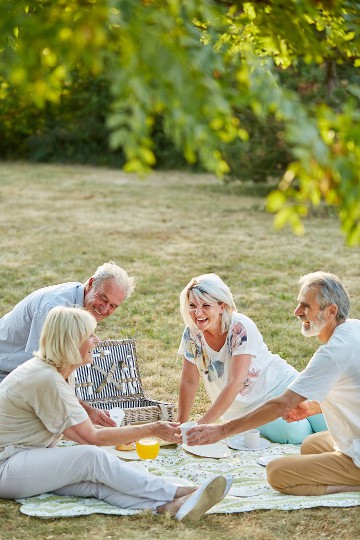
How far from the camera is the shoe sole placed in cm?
452

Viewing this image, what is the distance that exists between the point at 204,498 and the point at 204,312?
1288mm

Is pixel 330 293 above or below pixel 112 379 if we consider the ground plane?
above

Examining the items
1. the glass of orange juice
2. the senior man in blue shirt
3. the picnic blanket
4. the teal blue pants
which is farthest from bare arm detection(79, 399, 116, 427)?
the teal blue pants

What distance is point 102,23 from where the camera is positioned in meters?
2.94

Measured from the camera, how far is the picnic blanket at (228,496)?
15.5ft

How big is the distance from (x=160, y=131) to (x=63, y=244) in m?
13.6

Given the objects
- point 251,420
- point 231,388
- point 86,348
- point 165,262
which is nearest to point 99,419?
point 231,388

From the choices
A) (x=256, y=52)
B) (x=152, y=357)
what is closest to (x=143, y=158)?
(x=256, y=52)

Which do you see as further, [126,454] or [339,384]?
[126,454]

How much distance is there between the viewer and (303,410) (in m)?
5.23

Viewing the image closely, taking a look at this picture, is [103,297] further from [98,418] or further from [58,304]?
[98,418]

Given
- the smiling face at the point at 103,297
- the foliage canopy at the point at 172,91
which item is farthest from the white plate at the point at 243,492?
the foliage canopy at the point at 172,91

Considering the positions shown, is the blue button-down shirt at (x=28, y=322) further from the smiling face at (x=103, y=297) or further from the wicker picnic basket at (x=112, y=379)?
the wicker picnic basket at (x=112, y=379)

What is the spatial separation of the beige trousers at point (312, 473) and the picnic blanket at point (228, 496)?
0.06 m
